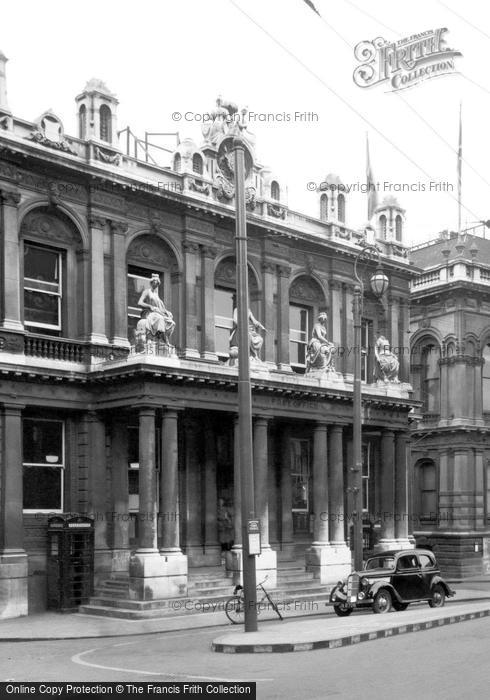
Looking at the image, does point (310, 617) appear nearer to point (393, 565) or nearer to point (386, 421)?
point (393, 565)

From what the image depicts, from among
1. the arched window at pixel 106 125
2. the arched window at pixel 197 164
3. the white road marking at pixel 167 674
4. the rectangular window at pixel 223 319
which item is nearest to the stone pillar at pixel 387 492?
the rectangular window at pixel 223 319

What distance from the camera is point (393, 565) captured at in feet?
80.4

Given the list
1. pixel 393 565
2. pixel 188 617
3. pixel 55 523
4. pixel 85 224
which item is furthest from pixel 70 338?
pixel 393 565

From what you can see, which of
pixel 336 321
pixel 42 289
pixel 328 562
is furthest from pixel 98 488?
pixel 336 321

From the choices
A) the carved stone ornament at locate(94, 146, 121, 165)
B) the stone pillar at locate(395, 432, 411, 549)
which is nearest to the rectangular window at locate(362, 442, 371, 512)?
the stone pillar at locate(395, 432, 411, 549)

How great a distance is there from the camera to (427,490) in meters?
45.0

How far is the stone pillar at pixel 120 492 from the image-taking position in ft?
90.2

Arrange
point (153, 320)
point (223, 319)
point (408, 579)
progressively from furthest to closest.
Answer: point (223, 319)
point (153, 320)
point (408, 579)

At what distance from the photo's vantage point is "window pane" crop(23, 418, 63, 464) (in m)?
26.7

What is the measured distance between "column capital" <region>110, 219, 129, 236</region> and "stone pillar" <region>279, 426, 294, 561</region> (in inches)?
316

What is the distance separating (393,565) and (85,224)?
11628mm

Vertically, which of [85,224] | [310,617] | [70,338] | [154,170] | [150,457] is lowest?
[310,617]

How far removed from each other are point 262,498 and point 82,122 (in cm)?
1110

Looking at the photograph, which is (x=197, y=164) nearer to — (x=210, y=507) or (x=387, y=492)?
(x=210, y=507)
